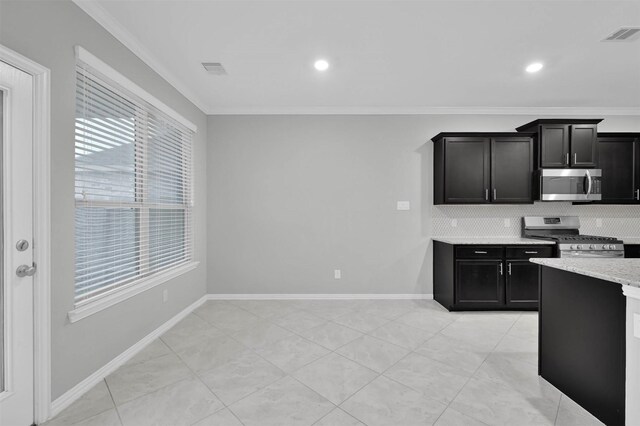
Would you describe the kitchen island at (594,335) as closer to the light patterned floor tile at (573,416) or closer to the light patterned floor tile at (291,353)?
the light patterned floor tile at (573,416)

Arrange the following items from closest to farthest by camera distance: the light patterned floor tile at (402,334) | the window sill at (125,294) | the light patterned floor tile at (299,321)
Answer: the window sill at (125,294)
the light patterned floor tile at (402,334)
the light patterned floor tile at (299,321)

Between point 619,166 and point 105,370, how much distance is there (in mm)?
6332

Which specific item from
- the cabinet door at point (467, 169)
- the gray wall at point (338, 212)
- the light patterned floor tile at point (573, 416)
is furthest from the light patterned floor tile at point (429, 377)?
the cabinet door at point (467, 169)

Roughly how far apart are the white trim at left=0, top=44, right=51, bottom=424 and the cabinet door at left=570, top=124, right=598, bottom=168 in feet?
17.8

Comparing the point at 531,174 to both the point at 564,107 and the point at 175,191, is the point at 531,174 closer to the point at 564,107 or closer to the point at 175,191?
the point at 564,107

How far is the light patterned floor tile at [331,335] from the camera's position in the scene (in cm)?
276

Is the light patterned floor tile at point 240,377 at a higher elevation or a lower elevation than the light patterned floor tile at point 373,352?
higher

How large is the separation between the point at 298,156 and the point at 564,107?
387 centimetres

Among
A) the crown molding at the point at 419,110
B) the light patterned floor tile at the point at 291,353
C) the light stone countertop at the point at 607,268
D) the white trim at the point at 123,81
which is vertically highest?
the crown molding at the point at 419,110

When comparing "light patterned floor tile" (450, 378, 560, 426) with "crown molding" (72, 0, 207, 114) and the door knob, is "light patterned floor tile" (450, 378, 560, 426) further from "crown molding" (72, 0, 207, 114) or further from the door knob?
"crown molding" (72, 0, 207, 114)

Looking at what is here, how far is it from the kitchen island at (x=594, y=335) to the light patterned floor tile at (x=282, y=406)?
5.23 feet

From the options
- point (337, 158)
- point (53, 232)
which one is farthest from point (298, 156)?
point (53, 232)

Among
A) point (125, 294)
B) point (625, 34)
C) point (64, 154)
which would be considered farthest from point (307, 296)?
point (625, 34)

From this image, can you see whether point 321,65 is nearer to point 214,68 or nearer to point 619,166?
point 214,68
